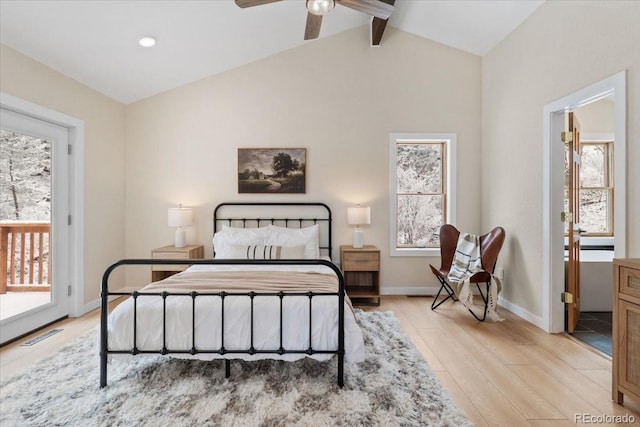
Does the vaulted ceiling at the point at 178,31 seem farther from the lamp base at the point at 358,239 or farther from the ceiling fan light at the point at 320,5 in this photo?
the lamp base at the point at 358,239

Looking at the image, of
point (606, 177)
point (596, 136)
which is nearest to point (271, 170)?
point (596, 136)

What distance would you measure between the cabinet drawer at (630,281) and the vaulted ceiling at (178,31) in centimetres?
279

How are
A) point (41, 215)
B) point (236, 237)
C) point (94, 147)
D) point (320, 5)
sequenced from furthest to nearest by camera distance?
1. point (236, 237)
2. point (94, 147)
3. point (41, 215)
4. point (320, 5)

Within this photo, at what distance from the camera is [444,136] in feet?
14.5

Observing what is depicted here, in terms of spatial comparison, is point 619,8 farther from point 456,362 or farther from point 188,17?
point 188,17

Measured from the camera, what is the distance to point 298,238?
4035 millimetres

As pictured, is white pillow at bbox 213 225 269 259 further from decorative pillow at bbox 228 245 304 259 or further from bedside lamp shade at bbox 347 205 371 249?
bedside lamp shade at bbox 347 205 371 249

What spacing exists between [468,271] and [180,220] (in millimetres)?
3464

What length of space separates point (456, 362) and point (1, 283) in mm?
3998

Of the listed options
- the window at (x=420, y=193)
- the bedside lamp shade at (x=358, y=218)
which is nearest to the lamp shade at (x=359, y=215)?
the bedside lamp shade at (x=358, y=218)

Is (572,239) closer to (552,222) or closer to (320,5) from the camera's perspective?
(552,222)

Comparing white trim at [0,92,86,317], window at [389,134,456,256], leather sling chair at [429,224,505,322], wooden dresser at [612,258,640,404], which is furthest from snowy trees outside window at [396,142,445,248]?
white trim at [0,92,86,317]

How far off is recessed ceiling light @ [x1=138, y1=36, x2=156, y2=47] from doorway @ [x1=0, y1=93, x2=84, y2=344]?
1108mm

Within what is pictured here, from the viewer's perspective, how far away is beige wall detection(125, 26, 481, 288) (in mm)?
4414
